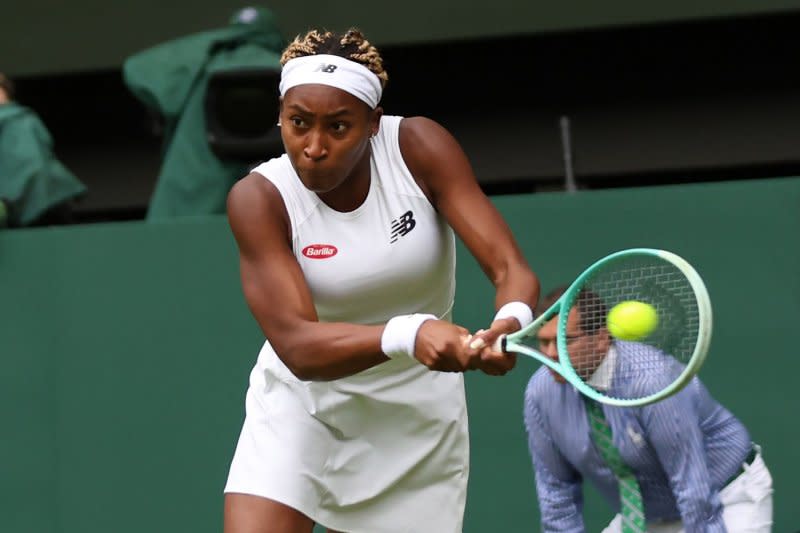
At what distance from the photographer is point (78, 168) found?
7918 mm

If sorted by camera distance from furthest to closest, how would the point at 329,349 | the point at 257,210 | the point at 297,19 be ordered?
the point at 297,19 → the point at 257,210 → the point at 329,349

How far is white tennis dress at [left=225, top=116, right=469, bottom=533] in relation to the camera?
3471 millimetres

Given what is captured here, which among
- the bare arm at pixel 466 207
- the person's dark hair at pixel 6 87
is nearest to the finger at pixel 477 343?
the bare arm at pixel 466 207

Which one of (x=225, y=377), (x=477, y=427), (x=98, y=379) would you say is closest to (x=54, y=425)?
(x=98, y=379)

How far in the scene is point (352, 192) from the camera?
3494mm

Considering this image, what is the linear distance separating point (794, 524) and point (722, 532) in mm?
1243

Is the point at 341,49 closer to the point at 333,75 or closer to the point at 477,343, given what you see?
the point at 333,75

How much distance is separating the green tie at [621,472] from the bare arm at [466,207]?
103 cm

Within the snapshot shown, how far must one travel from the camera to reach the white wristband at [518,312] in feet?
10.4

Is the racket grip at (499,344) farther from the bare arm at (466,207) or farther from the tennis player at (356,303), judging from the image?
the bare arm at (466,207)

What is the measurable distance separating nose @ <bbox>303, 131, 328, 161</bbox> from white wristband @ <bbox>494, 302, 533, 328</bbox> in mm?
472

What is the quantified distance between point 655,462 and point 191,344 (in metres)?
1.99

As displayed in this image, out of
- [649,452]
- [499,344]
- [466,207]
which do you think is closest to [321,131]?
[466,207]

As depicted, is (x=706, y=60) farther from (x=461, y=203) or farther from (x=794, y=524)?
(x=461, y=203)
